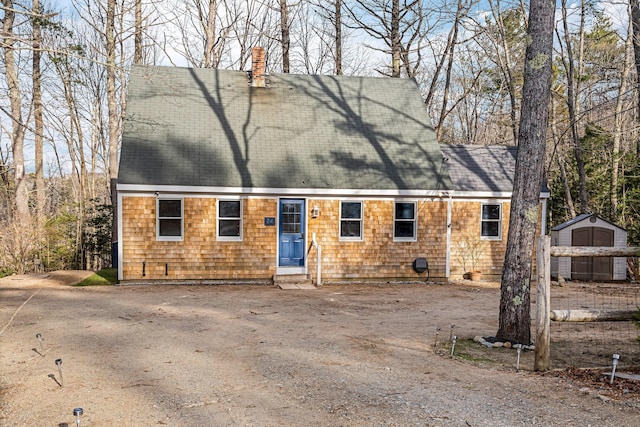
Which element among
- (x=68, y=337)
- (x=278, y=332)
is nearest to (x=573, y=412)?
(x=278, y=332)

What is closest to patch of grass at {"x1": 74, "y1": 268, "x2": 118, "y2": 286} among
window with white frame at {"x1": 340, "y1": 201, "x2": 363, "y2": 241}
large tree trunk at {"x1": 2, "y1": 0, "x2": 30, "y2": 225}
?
large tree trunk at {"x1": 2, "y1": 0, "x2": 30, "y2": 225}

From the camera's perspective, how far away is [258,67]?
17.4 meters

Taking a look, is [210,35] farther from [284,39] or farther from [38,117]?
[38,117]

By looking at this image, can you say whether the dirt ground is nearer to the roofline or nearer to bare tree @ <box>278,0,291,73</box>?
the roofline

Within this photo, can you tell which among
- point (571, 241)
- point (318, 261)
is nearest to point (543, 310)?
point (318, 261)

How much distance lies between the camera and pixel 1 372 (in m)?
6.23

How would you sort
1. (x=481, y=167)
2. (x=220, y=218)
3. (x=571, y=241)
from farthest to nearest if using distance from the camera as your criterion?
1. (x=481, y=167)
2. (x=571, y=241)
3. (x=220, y=218)

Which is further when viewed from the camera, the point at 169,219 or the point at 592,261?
the point at 592,261

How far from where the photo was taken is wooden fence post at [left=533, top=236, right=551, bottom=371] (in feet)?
20.7

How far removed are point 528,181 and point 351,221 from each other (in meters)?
7.79

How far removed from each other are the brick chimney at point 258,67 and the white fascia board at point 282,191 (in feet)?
15.9

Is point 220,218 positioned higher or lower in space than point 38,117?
lower

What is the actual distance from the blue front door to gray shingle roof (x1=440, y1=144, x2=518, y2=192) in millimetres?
4960

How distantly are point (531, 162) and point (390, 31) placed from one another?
58.3ft
